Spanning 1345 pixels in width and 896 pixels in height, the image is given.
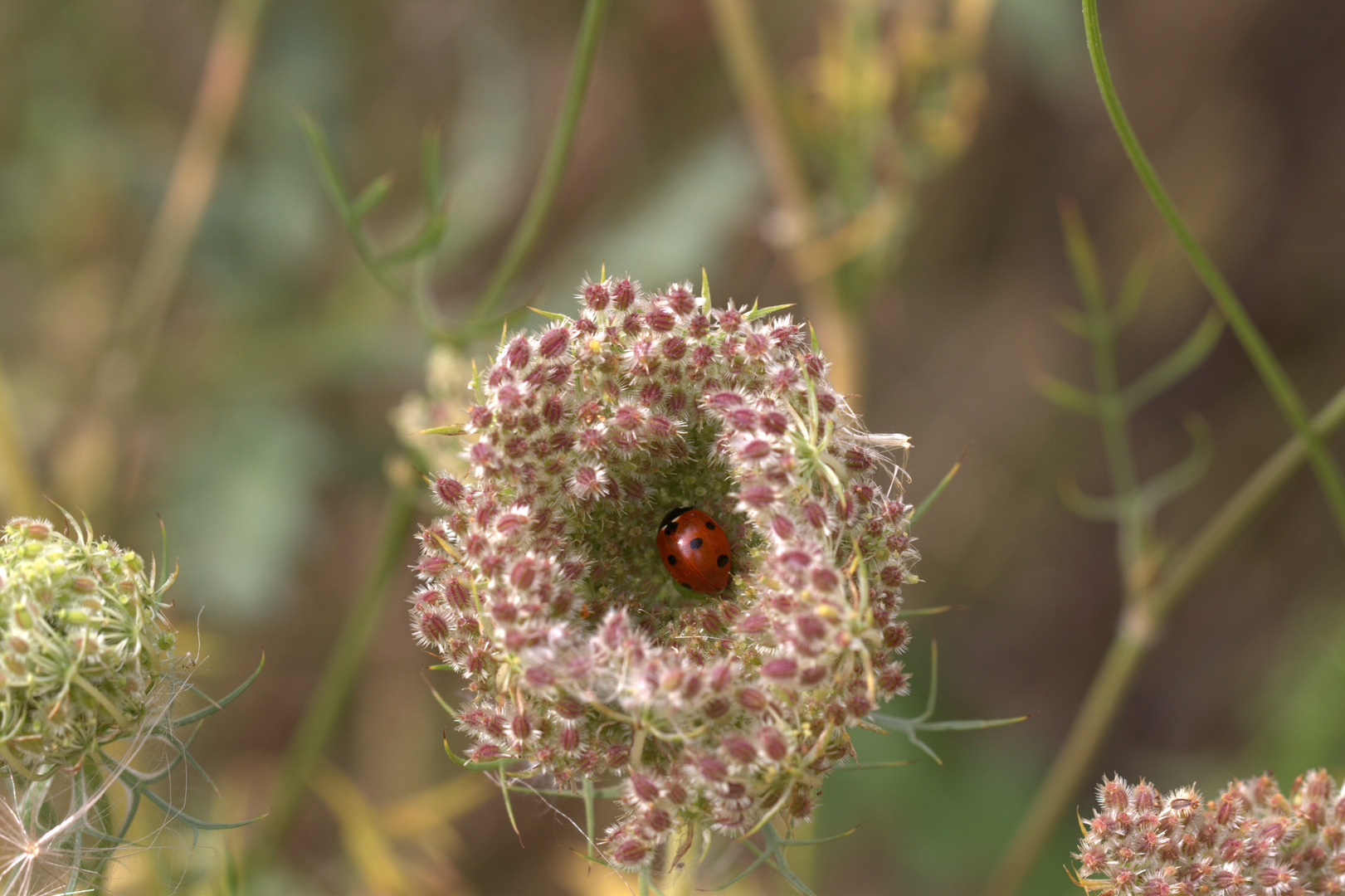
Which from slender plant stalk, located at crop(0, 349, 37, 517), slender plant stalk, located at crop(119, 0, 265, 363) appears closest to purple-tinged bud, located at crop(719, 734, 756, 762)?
slender plant stalk, located at crop(0, 349, 37, 517)

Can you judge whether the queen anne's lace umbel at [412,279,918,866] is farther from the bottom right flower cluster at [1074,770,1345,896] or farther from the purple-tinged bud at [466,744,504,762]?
the bottom right flower cluster at [1074,770,1345,896]

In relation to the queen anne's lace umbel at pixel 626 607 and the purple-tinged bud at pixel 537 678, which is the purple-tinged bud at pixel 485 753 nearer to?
the queen anne's lace umbel at pixel 626 607

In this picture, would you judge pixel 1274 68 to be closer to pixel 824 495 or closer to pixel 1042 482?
pixel 1042 482

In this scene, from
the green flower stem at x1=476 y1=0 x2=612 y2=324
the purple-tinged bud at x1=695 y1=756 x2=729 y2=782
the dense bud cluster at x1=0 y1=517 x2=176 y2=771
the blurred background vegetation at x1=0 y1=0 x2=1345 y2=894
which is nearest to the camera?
the purple-tinged bud at x1=695 y1=756 x2=729 y2=782

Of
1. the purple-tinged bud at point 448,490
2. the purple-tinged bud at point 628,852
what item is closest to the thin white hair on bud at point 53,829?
the purple-tinged bud at point 448,490

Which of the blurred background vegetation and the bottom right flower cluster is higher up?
the blurred background vegetation

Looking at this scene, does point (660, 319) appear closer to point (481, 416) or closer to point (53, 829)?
point (481, 416)
